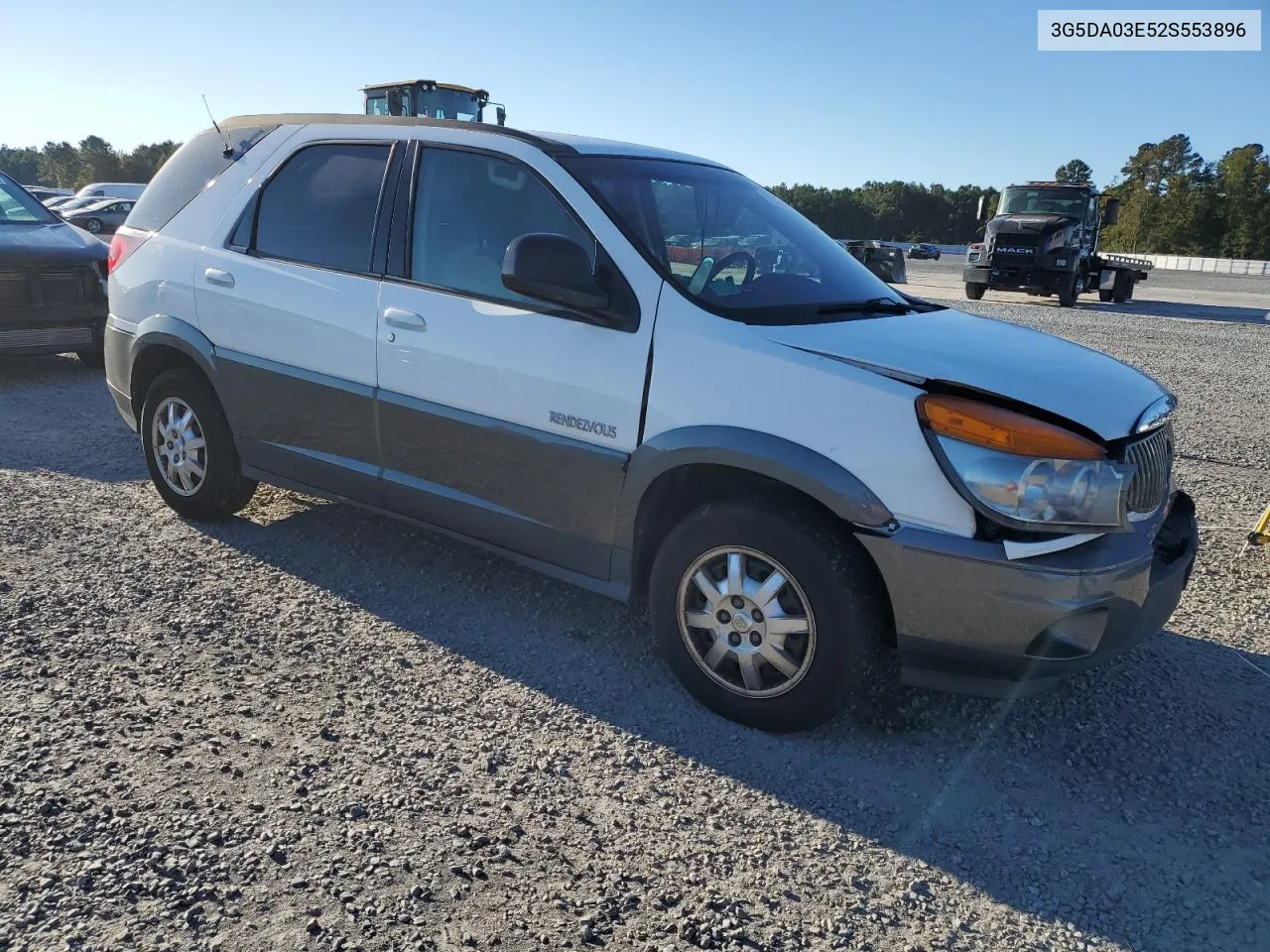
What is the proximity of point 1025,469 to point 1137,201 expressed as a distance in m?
87.8

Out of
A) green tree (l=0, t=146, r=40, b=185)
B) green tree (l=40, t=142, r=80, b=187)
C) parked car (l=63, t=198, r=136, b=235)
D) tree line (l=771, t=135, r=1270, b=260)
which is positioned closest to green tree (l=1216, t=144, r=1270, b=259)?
tree line (l=771, t=135, r=1270, b=260)

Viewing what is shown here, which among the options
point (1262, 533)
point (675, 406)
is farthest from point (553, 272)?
point (1262, 533)

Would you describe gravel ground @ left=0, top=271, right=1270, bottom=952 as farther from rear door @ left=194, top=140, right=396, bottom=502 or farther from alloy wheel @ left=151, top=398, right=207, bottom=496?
rear door @ left=194, top=140, right=396, bottom=502

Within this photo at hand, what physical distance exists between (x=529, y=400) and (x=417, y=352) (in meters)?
0.59

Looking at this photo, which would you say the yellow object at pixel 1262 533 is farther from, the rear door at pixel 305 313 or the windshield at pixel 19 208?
the windshield at pixel 19 208

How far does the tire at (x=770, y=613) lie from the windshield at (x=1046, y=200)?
2157cm

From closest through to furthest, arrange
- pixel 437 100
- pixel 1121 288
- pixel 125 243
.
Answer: pixel 125 243 → pixel 437 100 → pixel 1121 288

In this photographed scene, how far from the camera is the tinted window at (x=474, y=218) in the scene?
11.8 feet

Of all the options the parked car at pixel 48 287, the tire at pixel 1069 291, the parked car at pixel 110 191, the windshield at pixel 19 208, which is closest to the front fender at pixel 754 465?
the parked car at pixel 48 287

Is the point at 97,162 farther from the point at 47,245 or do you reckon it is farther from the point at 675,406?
the point at 675,406

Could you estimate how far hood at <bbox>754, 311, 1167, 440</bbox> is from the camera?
2885mm

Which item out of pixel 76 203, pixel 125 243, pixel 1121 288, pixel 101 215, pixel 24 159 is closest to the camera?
pixel 125 243

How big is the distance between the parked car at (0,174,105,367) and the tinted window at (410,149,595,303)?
5.99 metres

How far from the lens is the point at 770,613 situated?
3080mm
